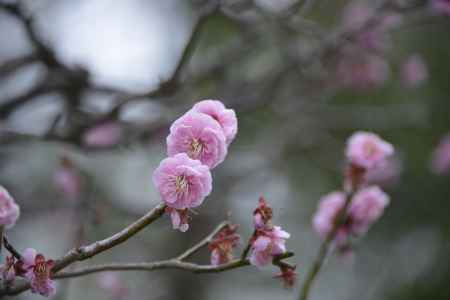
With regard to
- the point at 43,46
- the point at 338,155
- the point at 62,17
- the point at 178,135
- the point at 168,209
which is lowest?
the point at 168,209

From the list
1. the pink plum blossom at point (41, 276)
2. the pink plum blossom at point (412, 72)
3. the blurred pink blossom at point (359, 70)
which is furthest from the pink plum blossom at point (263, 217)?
the pink plum blossom at point (412, 72)

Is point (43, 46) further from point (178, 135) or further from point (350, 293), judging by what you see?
point (350, 293)

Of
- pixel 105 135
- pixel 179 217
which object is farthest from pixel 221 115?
pixel 105 135

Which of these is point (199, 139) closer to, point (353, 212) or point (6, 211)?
point (6, 211)

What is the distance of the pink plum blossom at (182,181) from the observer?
94 cm

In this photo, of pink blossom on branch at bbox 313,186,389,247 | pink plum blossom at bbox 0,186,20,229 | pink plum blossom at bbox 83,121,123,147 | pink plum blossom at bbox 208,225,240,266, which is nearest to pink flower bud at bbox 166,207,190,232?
pink plum blossom at bbox 208,225,240,266

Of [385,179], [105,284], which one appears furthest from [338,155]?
[105,284]

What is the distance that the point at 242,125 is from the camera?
3361 millimetres

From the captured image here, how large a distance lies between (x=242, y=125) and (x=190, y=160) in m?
2.42

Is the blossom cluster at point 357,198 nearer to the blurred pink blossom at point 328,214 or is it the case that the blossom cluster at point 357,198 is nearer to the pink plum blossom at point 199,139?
the blurred pink blossom at point 328,214

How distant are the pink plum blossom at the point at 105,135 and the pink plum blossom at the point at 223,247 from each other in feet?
3.35

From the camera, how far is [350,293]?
4207 millimetres

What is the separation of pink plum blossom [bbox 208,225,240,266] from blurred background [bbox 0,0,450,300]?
63 centimetres

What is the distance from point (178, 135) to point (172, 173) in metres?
0.06
